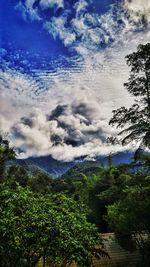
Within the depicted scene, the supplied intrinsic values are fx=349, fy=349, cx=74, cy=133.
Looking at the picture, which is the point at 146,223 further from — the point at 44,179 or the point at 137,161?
the point at 44,179

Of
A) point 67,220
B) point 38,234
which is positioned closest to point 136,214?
point 67,220

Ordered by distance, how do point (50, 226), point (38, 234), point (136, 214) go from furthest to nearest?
point (136, 214) < point (50, 226) < point (38, 234)

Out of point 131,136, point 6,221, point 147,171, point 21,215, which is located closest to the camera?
point 6,221

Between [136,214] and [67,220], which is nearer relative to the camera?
[67,220]

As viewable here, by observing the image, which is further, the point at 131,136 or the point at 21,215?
the point at 131,136

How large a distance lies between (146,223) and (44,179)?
25.0 metres

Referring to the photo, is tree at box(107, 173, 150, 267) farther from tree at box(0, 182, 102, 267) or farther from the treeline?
tree at box(0, 182, 102, 267)

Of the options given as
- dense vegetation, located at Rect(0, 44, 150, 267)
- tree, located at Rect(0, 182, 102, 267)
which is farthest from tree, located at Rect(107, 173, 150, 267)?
tree, located at Rect(0, 182, 102, 267)

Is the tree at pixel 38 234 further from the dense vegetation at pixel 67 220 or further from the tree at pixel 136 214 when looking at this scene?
the tree at pixel 136 214

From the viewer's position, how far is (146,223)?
1412 centimetres

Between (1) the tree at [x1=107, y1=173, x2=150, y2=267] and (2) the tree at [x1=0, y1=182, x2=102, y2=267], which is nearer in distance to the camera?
(2) the tree at [x1=0, y1=182, x2=102, y2=267]


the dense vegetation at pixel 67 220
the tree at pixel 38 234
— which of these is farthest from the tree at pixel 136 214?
the tree at pixel 38 234

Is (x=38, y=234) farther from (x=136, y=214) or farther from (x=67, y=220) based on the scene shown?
(x=136, y=214)

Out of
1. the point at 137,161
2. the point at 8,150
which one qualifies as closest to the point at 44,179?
the point at 8,150
